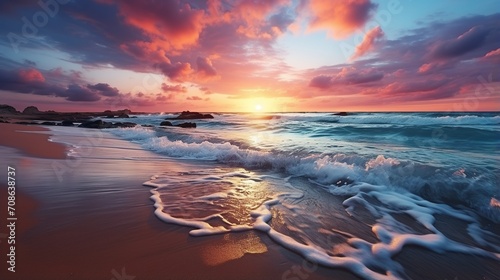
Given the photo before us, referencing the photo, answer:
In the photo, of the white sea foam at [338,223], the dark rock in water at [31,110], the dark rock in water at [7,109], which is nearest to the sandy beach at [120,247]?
the white sea foam at [338,223]

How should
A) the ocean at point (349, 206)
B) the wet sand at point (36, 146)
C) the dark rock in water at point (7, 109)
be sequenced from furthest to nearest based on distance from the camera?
the dark rock in water at point (7, 109), the wet sand at point (36, 146), the ocean at point (349, 206)

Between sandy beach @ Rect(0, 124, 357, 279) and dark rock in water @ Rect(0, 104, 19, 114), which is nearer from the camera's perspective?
sandy beach @ Rect(0, 124, 357, 279)

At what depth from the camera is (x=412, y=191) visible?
17.0 ft

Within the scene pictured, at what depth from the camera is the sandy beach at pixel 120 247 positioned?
2193 mm

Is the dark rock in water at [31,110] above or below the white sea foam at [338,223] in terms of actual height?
above

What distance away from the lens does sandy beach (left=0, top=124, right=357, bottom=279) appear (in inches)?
86.4

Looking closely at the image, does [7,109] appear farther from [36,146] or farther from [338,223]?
[338,223]

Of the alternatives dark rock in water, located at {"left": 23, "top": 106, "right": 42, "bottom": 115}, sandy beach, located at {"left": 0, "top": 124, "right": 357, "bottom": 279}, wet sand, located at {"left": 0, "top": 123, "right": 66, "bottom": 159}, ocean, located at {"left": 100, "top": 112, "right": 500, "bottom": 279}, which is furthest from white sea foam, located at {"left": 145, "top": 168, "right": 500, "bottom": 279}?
dark rock in water, located at {"left": 23, "top": 106, "right": 42, "bottom": 115}

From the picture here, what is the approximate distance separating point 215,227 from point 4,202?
319cm

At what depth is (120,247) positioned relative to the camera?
8.41ft

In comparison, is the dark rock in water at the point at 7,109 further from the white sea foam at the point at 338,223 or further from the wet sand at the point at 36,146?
the white sea foam at the point at 338,223

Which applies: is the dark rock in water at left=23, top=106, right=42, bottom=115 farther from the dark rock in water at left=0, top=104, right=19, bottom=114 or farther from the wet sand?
the wet sand

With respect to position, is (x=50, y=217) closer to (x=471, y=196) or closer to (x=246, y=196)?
(x=246, y=196)

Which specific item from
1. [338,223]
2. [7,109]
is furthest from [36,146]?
[7,109]
